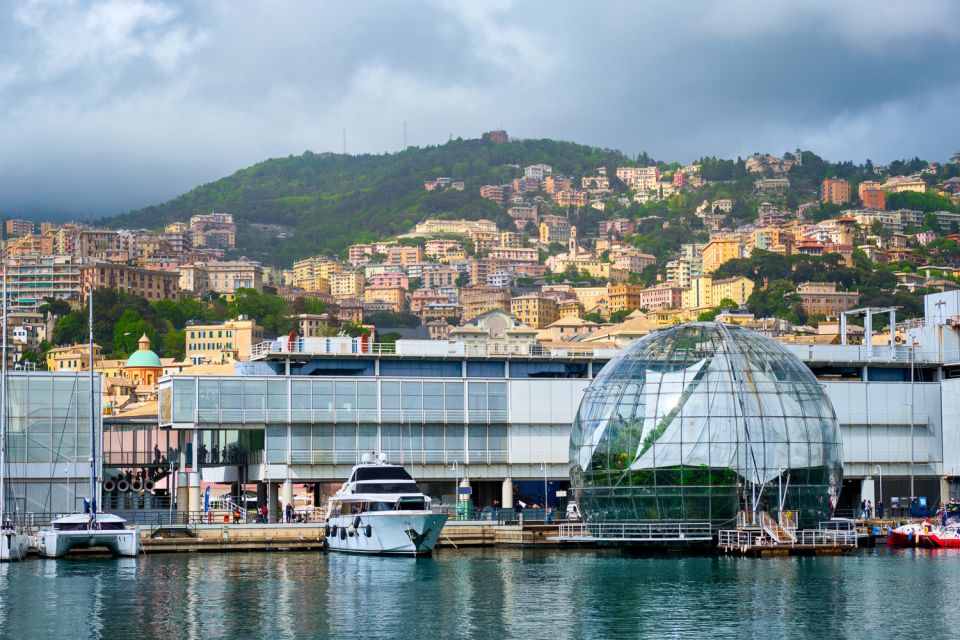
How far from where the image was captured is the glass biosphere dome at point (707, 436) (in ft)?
230

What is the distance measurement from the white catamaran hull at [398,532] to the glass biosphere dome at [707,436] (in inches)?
295

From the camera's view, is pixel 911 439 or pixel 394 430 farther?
pixel 911 439

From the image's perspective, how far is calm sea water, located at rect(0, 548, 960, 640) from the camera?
4772 cm

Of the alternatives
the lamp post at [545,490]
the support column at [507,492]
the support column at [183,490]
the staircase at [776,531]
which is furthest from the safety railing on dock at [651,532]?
the support column at [183,490]

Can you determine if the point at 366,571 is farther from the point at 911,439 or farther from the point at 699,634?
the point at 911,439

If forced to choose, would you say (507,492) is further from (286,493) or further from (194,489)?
(194,489)

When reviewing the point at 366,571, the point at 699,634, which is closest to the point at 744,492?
the point at 366,571

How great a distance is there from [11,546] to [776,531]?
34.7 m

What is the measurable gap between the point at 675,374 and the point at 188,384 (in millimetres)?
29632

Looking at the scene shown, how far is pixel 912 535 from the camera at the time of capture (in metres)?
79.1

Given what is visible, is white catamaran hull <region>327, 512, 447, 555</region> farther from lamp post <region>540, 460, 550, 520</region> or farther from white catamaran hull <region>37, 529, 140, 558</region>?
lamp post <region>540, 460, 550, 520</region>

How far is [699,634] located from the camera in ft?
152

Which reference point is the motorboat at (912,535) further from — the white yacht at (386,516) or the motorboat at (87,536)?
the motorboat at (87,536)

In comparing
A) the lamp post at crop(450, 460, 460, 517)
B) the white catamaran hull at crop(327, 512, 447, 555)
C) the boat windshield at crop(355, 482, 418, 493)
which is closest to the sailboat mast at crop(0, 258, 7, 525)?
the boat windshield at crop(355, 482, 418, 493)
